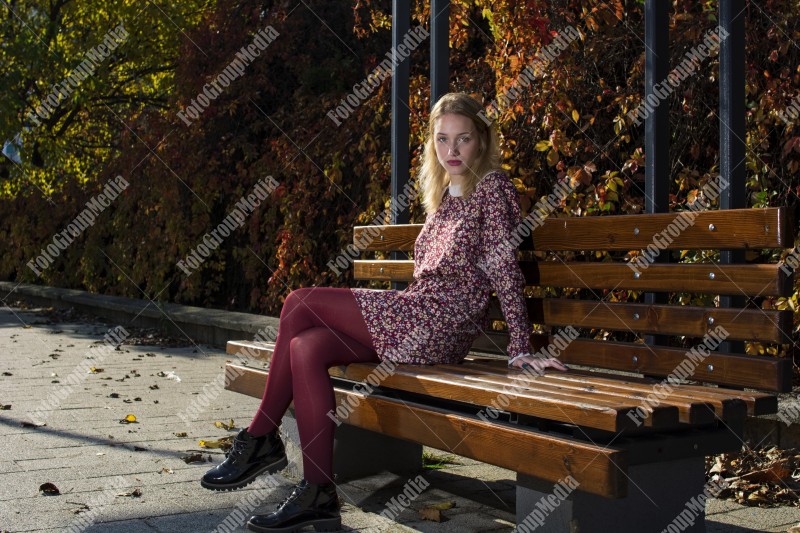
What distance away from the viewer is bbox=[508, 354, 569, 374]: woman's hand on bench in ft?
12.4

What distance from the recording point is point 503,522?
13.0 ft

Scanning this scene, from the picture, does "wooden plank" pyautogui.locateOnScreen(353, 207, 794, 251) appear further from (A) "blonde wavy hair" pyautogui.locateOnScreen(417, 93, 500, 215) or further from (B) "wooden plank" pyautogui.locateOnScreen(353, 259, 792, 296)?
(A) "blonde wavy hair" pyautogui.locateOnScreen(417, 93, 500, 215)

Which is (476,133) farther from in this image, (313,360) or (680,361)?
(680,361)

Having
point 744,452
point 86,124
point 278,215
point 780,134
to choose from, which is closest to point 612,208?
point 780,134

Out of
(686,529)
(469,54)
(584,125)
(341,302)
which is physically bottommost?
(686,529)

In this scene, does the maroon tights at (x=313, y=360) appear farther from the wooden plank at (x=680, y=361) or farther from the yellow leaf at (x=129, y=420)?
the yellow leaf at (x=129, y=420)

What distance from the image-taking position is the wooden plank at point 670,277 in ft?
10.7

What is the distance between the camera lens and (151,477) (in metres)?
4.54

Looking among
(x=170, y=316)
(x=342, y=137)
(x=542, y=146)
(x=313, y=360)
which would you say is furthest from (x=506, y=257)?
(x=170, y=316)

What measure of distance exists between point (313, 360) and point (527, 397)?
3.49 ft

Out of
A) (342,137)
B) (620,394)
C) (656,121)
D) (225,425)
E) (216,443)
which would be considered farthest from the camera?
(342,137)

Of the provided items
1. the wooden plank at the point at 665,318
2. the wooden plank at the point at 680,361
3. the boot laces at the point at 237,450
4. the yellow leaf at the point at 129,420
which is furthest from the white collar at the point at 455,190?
the yellow leaf at the point at 129,420

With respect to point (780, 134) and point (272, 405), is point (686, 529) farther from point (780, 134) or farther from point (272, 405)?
point (780, 134)

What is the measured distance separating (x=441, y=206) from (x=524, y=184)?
2186mm
